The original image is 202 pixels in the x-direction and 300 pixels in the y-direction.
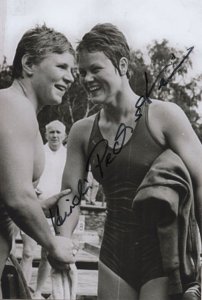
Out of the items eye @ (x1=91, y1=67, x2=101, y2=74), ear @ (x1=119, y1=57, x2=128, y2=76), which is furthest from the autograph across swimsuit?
eye @ (x1=91, y1=67, x2=101, y2=74)

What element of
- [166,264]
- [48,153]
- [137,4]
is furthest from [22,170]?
[137,4]

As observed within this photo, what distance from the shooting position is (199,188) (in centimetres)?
485

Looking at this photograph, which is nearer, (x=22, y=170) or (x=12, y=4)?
(x=22, y=170)

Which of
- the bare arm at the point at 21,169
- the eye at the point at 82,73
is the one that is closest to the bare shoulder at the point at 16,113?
the bare arm at the point at 21,169

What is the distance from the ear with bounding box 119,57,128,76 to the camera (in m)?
4.85

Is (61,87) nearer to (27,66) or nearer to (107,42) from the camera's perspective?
(27,66)

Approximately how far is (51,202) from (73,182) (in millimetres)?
236

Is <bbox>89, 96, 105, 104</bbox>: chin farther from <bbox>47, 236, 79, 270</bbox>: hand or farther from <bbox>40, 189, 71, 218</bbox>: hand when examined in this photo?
<bbox>47, 236, 79, 270</bbox>: hand

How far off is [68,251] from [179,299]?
949 mm

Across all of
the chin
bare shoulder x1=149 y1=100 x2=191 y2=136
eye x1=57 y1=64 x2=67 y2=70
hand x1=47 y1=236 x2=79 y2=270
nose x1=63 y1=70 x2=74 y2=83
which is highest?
eye x1=57 y1=64 x2=67 y2=70

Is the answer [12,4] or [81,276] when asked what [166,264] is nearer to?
[81,276]

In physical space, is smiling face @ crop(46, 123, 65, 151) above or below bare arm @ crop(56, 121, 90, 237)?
above

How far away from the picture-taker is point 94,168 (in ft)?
15.8
